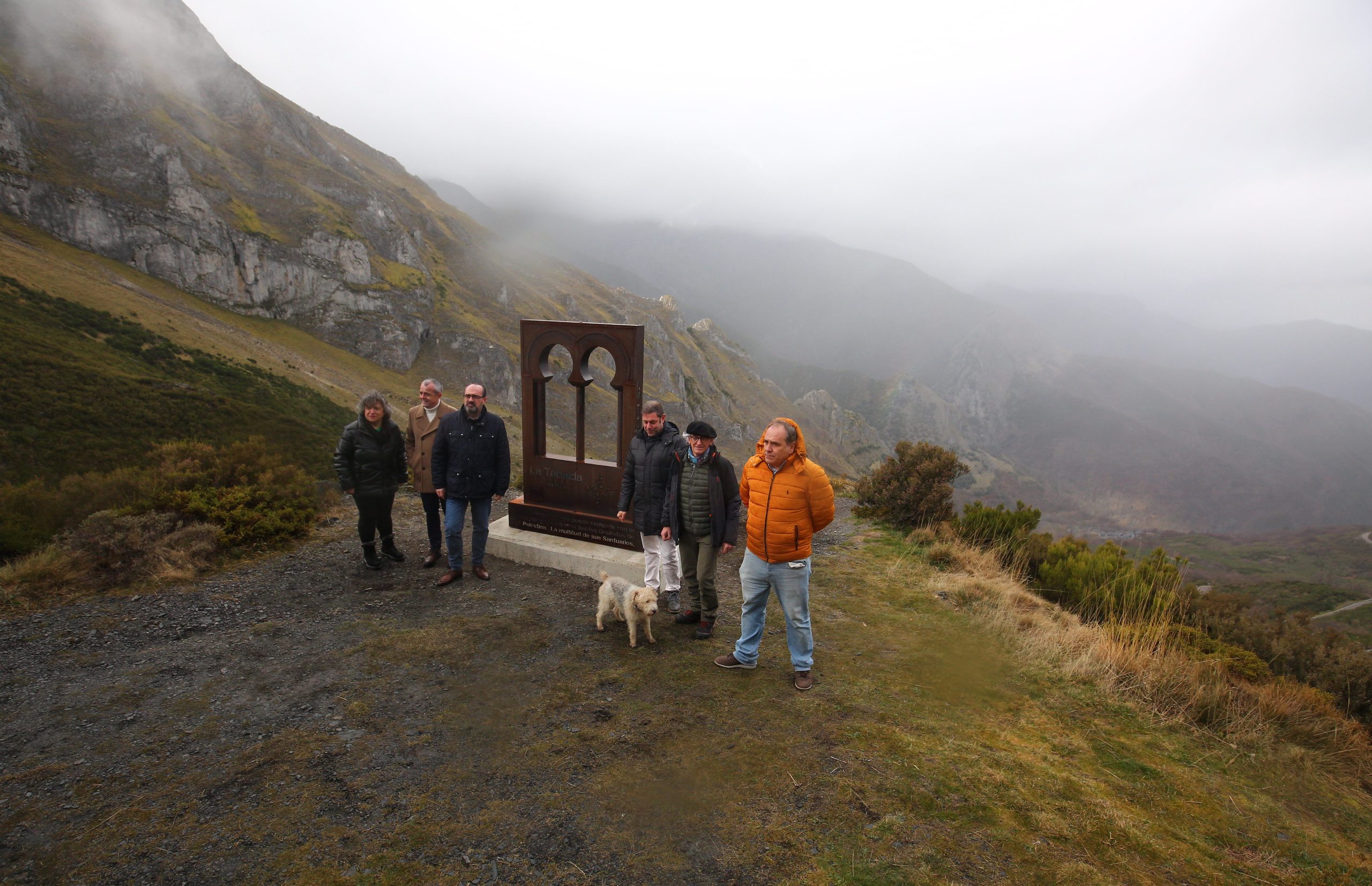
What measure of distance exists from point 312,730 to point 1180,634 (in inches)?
323

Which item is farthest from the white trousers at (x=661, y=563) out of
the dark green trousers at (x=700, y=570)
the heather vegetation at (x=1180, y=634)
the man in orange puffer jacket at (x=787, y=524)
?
the heather vegetation at (x=1180, y=634)

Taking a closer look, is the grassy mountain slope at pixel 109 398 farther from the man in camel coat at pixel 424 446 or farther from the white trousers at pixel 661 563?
the white trousers at pixel 661 563

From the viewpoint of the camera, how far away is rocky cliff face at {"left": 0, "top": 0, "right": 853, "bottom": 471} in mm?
46562

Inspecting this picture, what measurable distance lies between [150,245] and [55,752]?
2459 inches

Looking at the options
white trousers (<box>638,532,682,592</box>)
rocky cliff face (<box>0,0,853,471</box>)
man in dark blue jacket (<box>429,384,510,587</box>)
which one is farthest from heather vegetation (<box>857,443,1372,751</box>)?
rocky cliff face (<box>0,0,853,471</box>)

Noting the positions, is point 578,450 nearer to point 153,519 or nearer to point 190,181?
point 153,519

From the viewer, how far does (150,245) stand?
47.7 meters

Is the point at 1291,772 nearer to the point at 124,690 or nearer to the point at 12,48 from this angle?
the point at 124,690

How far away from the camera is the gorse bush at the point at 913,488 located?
1173cm

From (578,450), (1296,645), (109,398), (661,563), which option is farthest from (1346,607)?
(109,398)

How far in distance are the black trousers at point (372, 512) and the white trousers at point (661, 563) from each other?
327cm

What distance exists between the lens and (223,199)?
53938 mm

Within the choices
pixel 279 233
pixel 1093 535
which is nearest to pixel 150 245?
pixel 279 233

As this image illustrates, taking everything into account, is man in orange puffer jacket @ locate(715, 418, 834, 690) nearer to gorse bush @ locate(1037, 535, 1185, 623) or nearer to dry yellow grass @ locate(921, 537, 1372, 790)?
dry yellow grass @ locate(921, 537, 1372, 790)
